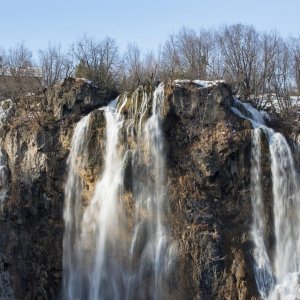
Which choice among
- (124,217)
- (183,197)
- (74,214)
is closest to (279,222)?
(183,197)

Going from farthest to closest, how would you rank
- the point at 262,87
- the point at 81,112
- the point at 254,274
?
the point at 262,87
the point at 81,112
the point at 254,274

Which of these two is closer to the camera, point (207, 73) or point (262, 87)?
point (262, 87)

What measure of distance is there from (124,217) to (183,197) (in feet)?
9.42

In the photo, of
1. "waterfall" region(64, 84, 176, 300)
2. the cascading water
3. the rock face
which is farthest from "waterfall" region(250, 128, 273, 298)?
"waterfall" region(64, 84, 176, 300)

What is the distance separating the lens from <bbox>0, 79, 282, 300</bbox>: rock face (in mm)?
21844

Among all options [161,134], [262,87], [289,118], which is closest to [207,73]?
[262,87]

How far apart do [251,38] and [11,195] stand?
22797mm

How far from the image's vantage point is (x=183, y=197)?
22781 mm

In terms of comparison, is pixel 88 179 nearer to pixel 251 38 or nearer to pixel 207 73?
pixel 207 73

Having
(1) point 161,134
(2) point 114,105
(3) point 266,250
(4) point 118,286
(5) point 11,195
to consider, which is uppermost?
(2) point 114,105

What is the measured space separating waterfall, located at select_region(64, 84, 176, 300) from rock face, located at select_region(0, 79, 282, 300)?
47cm

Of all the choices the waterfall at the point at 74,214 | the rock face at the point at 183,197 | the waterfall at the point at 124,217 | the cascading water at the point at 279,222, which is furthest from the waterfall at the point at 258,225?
the waterfall at the point at 74,214

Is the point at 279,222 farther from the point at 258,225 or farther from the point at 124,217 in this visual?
the point at 124,217

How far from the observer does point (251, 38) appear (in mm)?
38281
